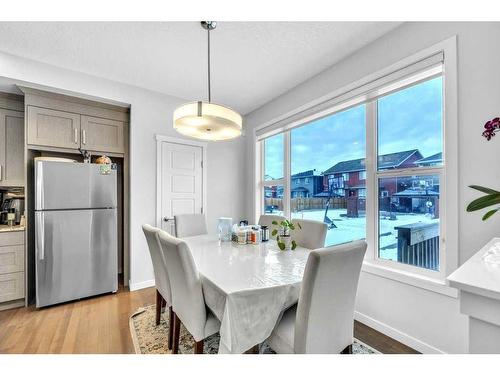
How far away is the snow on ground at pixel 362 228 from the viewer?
6.29 feet

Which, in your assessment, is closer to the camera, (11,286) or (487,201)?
(487,201)

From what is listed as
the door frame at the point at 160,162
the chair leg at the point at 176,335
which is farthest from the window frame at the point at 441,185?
the door frame at the point at 160,162

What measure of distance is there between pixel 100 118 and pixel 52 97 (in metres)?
0.47

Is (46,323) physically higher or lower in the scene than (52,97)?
lower

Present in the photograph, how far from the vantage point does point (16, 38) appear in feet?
6.42

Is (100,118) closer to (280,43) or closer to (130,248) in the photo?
(130,248)

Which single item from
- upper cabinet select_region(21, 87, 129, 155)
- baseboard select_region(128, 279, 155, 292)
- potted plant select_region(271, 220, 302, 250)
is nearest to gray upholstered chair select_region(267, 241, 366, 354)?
potted plant select_region(271, 220, 302, 250)

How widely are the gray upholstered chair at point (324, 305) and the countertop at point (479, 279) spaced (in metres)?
0.42

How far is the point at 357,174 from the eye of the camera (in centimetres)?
227

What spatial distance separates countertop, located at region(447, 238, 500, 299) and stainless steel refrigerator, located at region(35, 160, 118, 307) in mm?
2991

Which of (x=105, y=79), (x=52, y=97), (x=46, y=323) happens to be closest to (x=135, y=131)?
(x=105, y=79)

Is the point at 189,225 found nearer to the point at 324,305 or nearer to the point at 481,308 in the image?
the point at 324,305

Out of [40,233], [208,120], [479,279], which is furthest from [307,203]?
[40,233]

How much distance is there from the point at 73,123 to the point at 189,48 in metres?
1.67
